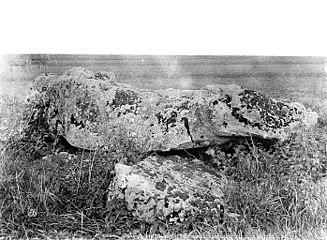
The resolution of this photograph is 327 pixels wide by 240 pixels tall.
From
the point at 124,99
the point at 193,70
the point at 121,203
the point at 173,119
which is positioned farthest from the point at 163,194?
the point at 193,70

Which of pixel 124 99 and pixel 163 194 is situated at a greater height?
pixel 124 99

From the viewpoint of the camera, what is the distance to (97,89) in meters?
6.69

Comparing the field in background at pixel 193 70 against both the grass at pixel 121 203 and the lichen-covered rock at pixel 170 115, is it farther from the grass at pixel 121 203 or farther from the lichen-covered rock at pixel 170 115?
the grass at pixel 121 203

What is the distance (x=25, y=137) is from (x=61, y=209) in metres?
1.26

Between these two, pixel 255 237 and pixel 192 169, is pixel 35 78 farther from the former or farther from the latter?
pixel 255 237

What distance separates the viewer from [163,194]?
580 cm

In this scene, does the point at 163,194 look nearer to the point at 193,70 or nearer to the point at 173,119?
the point at 173,119

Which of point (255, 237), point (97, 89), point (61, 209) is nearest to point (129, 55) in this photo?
point (97, 89)

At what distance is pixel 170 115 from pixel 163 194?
96cm

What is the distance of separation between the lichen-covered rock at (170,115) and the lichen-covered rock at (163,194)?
47 cm

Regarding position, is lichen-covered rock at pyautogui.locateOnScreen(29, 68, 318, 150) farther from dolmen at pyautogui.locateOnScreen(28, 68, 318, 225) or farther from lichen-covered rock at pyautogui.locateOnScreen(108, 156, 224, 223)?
lichen-covered rock at pyautogui.locateOnScreen(108, 156, 224, 223)

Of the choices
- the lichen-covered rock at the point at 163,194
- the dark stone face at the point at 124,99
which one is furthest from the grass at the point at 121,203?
the dark stone face at the point at 124,99

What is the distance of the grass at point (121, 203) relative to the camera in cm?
579

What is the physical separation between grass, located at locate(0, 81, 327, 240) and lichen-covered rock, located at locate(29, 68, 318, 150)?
0.15m
